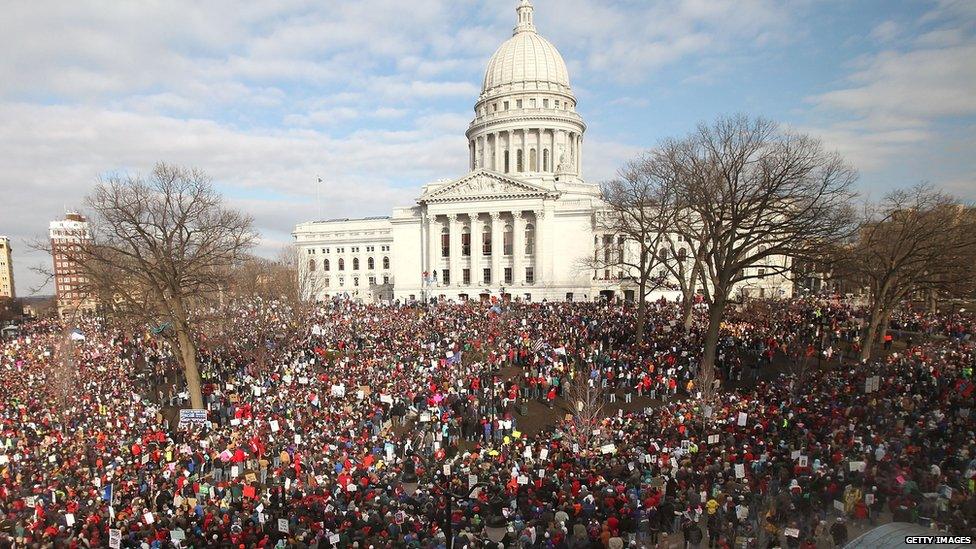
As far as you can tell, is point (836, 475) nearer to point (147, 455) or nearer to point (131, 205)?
point (147, 455)

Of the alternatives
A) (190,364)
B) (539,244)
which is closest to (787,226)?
(190,364)

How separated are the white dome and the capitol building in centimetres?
17

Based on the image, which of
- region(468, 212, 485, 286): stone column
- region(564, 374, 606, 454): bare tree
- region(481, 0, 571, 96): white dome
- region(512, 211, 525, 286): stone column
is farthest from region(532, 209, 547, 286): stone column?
region(564, 374, 606, 454): bare tree

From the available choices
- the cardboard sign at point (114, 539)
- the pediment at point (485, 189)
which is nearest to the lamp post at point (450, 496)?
the cardboard sign at point (114, 539)

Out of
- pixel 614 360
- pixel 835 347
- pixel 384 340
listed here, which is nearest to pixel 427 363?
pixel 384 340

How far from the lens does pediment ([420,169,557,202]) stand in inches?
2547

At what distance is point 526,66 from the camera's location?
82875 mm

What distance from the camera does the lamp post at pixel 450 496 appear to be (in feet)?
39.0

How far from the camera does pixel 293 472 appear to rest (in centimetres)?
1639

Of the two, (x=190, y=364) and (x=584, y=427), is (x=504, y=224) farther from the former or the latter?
(x=584, y=427)

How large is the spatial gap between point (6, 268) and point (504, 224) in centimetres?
14200

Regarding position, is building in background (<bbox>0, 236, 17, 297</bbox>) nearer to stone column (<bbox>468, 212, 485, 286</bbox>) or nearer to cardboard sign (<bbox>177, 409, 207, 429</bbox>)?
stone column (<bbox>468, 212, 485, 286</bbox>)

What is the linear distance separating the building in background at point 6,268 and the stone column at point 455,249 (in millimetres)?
129603

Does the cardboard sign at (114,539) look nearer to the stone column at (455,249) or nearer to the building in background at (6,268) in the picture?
the stone column at (455,249)
